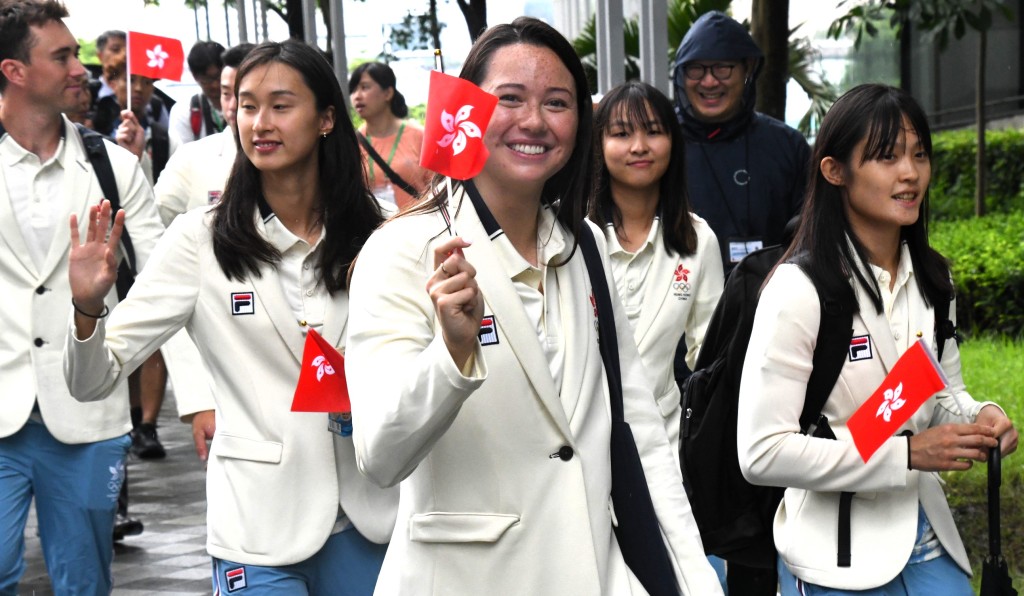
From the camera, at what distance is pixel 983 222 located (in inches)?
533

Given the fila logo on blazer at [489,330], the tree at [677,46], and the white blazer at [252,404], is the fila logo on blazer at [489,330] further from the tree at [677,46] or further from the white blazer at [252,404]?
the tree at [677,46]

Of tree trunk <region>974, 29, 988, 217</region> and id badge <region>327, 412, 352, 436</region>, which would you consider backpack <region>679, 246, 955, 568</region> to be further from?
tree trunk <region>974, 29, 988, 217</region>

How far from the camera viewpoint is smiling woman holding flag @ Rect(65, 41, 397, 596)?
4.08m

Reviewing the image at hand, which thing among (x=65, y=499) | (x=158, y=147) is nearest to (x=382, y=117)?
(x=158, y=147)

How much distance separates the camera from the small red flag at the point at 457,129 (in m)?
2.83

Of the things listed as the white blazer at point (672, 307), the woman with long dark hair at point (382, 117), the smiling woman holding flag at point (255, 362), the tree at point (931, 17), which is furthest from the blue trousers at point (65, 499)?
the tree at point (931, 17)

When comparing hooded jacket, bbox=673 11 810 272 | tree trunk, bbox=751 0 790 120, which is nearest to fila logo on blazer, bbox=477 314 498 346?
hooded jacket, bbox=673 11 810 272

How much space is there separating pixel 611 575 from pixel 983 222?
11.2 meters

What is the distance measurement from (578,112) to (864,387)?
1.04 m

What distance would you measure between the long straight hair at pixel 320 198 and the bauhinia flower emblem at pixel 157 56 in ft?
14.8

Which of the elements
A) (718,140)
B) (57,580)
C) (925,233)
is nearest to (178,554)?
(57,580)

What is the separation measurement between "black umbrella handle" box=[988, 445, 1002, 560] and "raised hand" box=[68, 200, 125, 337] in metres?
2.21

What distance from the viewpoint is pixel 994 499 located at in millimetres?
3648

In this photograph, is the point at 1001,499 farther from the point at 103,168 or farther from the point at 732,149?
the point at 103,168
